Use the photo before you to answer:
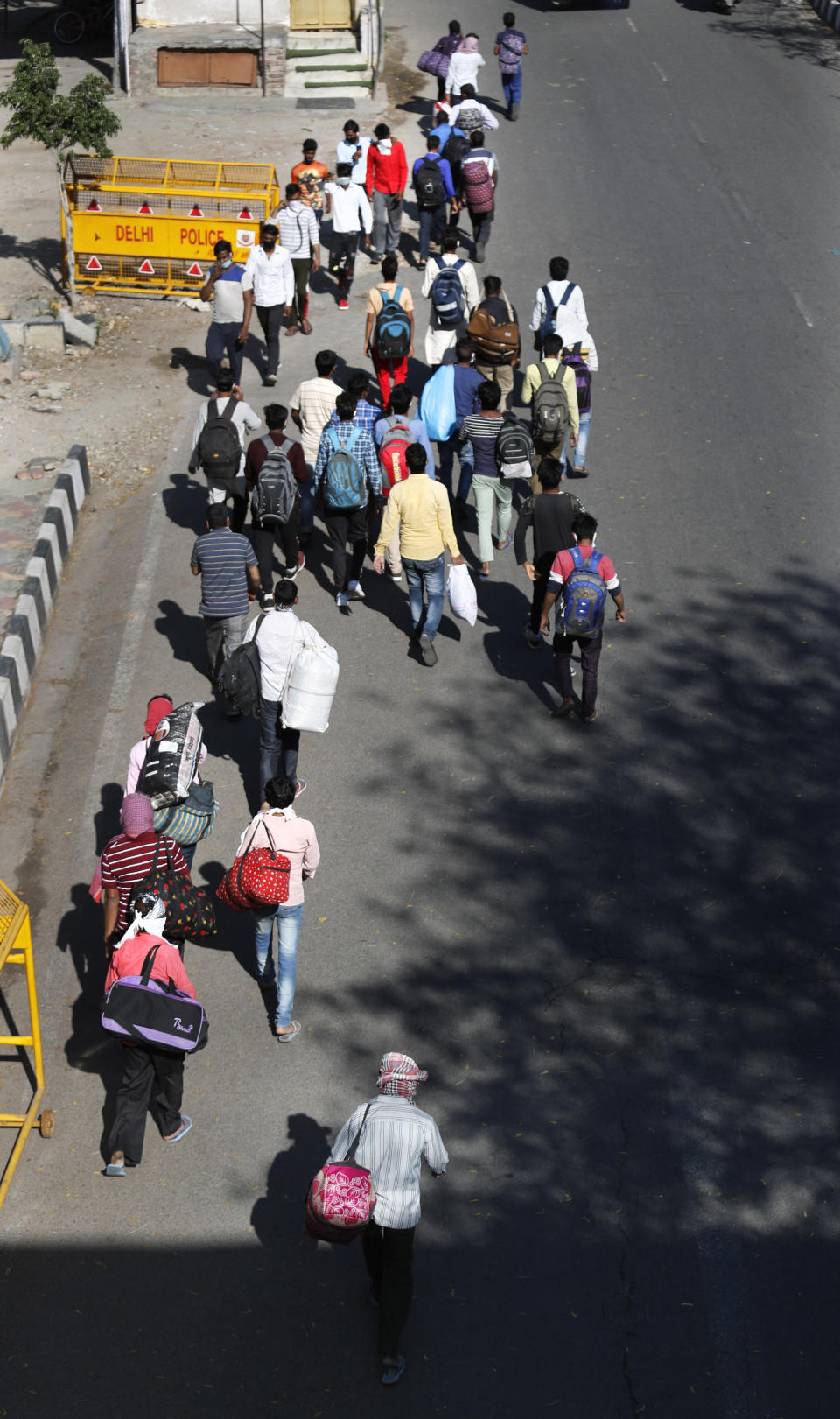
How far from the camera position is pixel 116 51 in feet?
78.6

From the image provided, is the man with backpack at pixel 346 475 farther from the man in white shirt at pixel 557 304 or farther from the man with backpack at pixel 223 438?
the man in white shirt at pixel 557 304

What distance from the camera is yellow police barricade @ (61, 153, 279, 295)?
1716 cm

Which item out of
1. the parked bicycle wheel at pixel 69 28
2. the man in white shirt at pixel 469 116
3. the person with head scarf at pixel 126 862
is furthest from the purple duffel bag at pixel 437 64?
the person with head scarf at pixel 126 862

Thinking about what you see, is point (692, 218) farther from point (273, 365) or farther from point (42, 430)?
point (42, 430)

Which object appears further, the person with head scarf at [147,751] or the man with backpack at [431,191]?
the man with backpack at [431,191]

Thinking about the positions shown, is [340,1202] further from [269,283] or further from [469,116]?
[469,116]

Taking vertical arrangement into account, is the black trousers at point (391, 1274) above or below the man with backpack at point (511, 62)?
below

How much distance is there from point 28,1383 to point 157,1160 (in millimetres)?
1266

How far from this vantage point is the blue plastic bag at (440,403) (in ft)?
38.7

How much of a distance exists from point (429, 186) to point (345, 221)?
141 cm

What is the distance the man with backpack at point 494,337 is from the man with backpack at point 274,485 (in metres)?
2.33

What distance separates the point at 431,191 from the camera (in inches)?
671

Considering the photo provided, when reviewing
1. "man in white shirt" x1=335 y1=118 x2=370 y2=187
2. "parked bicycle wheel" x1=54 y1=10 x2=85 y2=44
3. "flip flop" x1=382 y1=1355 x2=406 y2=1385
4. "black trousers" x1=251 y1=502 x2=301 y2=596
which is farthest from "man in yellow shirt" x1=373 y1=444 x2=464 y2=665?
"parked bicycle wheel" x1=54 y1=10 x2=85 y2=44

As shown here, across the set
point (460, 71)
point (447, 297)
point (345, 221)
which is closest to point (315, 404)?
point (447, 297)
